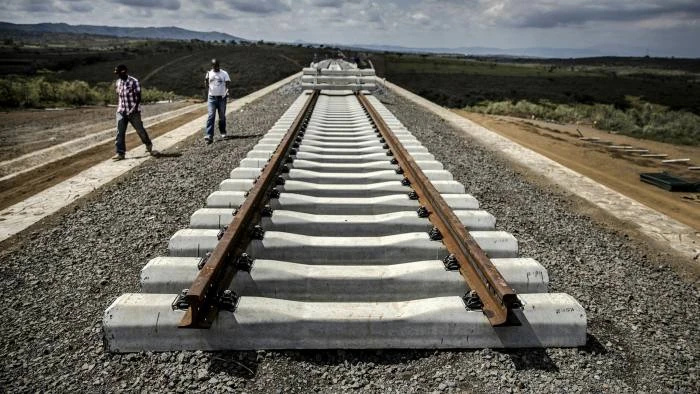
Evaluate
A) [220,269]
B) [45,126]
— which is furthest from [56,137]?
[220,269]

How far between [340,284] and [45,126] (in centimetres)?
1519

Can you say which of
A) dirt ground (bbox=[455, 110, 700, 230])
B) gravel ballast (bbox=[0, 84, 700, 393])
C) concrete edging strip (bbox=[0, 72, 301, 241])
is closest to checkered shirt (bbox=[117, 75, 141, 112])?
concrete edging strip (bbox=[0, 72, 301, 241])

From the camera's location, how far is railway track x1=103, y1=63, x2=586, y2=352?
2607 mm

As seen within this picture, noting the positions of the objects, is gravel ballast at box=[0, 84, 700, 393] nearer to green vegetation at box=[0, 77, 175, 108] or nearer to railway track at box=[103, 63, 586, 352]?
railway track at box=[103, 63, 586, 352]

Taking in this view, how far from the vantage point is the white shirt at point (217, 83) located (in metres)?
9.52


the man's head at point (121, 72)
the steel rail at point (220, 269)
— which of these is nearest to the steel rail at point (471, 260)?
the steel rail at point (220, 269)

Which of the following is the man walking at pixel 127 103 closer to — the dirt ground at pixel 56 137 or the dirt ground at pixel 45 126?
the dirt ground at pixel 56 137

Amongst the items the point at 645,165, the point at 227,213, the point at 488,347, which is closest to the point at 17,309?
the point at 227,213

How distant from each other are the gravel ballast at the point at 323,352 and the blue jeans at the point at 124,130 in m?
2.80

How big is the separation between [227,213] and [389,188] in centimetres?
183

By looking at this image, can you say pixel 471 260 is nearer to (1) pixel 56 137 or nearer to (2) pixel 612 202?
(2) pixel 612 202

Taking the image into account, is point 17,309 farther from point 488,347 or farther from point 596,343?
point 596,343

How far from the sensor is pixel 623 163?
1021 cm

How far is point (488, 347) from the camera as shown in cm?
269
